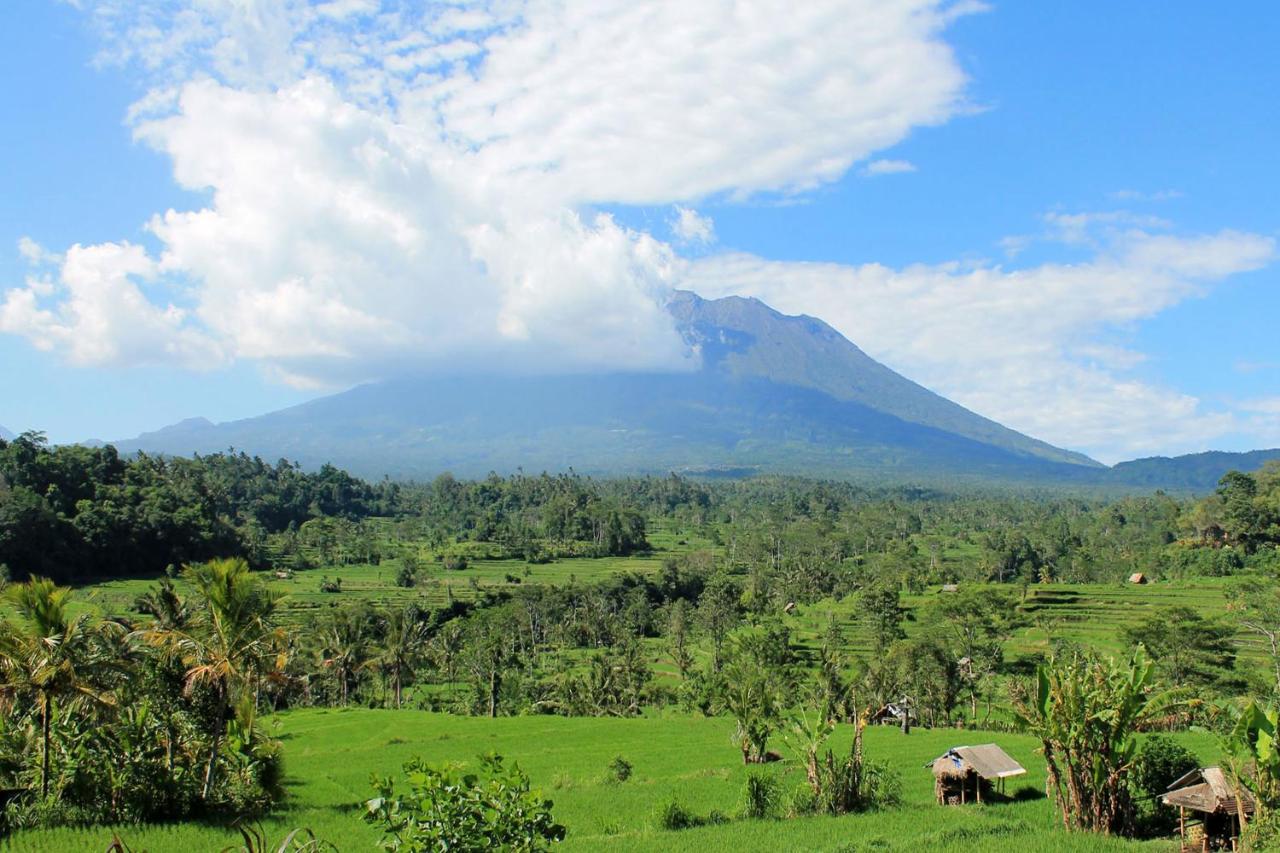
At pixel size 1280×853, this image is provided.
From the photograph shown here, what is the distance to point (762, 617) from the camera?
5722 centimetres

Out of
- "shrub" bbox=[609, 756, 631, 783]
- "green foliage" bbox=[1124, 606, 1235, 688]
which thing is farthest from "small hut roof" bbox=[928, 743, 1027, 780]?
"green foliage" bbox=[1124, 606, 1235, 688]

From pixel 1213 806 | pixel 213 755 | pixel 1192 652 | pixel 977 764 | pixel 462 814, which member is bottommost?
pixel 1192 652

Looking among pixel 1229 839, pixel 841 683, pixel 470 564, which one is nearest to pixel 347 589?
pixel 470 564

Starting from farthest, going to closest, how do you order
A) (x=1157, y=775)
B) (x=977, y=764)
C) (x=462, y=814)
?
(x=977, y=764) → (x=1157, y=775) → (x=462, y=814)

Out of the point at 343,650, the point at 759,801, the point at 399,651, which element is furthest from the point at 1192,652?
the point at 343,650

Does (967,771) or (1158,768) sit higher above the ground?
(1158,768)

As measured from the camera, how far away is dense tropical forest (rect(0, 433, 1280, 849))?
43.9 feet

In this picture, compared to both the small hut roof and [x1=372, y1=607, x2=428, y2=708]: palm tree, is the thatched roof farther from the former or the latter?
[x1=372, y1=607, x2=428, y2=708]: palm tree

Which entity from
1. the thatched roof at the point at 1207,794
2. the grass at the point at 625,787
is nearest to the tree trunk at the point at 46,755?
the grass at the point at 625,787

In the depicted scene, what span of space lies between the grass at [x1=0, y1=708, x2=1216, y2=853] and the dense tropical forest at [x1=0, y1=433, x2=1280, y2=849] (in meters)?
0.69

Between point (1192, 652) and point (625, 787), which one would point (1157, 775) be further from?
point (1192, 652)

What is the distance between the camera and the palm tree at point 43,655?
43.7ft

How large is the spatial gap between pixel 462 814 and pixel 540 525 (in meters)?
92.3

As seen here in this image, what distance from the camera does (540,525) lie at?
316 feet
